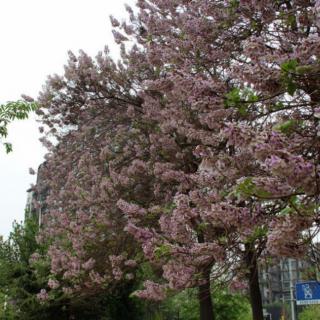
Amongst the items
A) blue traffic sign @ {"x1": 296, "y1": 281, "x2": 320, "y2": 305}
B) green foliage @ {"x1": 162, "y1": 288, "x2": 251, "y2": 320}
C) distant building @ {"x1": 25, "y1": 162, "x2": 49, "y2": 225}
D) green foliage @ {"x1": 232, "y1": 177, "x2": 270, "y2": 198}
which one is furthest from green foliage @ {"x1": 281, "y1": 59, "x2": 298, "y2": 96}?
green foliage @ {"x1": 162, "y1": 288, "x2": 251, "y2": 320}

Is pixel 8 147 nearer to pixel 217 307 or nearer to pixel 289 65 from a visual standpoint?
pixel 289 65

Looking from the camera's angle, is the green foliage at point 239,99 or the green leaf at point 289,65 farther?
the green foliage at point 239,99

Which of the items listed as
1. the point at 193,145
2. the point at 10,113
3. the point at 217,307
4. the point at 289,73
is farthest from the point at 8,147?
the point at 217,307

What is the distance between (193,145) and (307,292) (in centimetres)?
423

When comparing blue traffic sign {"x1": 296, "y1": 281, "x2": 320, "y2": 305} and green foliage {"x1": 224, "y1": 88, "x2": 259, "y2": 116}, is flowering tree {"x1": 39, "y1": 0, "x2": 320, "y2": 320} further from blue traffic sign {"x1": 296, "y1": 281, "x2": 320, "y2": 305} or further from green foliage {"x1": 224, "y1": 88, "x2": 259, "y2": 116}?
blue traffic sign {"x1": 296, "y1": 281, "x2": 320, "y2": 305}

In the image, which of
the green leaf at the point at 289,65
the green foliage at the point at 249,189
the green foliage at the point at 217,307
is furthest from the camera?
the green foliage at the point at 217,307

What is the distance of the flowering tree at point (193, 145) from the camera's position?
3863 mm

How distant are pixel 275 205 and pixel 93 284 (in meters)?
8.23

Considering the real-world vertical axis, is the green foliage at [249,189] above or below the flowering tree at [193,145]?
below

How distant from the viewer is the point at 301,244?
164 inches

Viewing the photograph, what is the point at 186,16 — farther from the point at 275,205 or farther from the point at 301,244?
the point at 301,244

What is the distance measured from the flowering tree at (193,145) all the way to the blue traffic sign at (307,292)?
76cm

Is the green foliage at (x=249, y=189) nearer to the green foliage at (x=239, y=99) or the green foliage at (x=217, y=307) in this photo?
the green foliage at (x=239, y=99)

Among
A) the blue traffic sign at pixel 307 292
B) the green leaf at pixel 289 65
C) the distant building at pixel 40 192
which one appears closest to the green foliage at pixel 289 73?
the green leaf at pixel 289 65
